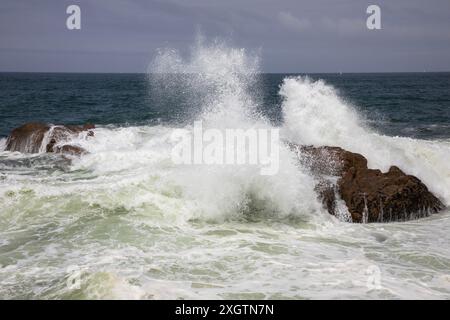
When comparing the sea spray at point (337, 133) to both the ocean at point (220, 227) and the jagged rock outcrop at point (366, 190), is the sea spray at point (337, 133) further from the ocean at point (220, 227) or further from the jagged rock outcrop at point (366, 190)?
the jagged rock outcrop at point (366, 190)

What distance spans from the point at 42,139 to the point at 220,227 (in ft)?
28.5

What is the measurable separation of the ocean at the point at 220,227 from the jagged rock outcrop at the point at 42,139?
462mm

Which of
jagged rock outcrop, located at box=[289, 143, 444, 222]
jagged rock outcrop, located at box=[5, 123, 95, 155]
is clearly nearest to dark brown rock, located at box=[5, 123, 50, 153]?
jagged rock outcrop, located at box=[5, 123, 95, 155]

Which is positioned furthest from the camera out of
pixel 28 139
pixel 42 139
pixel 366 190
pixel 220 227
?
pixel 28 139

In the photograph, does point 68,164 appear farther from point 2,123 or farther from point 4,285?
point 2,123

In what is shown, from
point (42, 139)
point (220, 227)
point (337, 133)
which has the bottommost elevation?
point (220, 227)

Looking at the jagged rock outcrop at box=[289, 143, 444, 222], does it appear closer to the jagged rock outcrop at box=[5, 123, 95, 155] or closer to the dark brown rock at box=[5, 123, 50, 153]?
the jagged rock outcrop at box=[5, 123, 95, 155]

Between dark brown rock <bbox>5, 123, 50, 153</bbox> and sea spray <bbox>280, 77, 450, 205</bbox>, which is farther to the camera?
dark brown rock <bbox>5, 123, 50, 153</bbox>

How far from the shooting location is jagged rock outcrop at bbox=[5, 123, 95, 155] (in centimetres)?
1348

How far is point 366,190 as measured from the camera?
8.07 m

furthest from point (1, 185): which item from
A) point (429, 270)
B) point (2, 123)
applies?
point (2, 123)

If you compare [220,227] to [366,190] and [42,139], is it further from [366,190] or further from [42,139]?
[42,139]

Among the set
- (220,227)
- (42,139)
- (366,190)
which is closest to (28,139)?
(42,139)

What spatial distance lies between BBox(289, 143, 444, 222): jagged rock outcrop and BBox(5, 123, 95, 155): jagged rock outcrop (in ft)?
24.6
